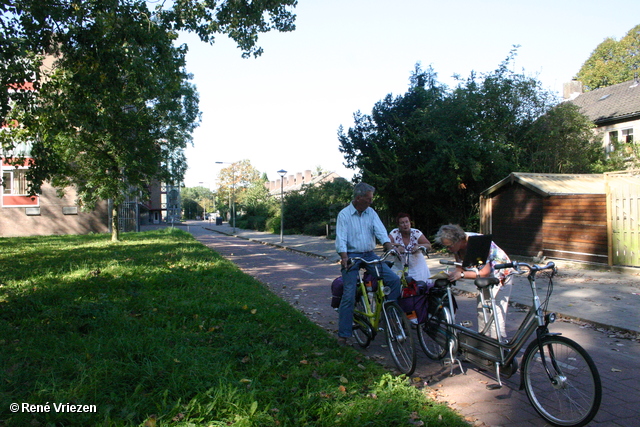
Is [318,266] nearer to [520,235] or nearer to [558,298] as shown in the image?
[520,235]

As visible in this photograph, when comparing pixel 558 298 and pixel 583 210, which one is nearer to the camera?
pixel 558 298

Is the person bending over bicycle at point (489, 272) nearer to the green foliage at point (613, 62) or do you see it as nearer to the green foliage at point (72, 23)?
the green foliage at point (72, 23)

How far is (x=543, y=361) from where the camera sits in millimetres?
3479

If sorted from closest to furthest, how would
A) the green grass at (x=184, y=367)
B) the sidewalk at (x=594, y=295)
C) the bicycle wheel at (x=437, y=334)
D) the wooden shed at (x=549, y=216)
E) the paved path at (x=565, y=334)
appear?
the green grass at (x=184, y=367) < the paved path at (x=565, y=334) < the bicycle wheel at (x=437, y=334) < the sidewalk at (x=594, y=295) < the wooden shed at (x=549, y=216)

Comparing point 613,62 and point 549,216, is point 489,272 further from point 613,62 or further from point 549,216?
point 613,62

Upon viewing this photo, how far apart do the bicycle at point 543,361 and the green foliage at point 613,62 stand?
44726 mm

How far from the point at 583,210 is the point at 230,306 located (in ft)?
Answer: 33.1

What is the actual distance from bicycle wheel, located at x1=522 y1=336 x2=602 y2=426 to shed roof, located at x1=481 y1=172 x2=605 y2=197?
36.1 feet

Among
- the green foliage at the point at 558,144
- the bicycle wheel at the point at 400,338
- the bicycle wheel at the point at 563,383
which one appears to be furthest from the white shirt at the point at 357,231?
the green foliage at the point at 558,144

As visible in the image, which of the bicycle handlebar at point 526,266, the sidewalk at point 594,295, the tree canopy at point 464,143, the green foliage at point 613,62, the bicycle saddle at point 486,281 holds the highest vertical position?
the green foliage at point 613,62

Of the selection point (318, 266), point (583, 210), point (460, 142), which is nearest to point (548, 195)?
point (583, 210)

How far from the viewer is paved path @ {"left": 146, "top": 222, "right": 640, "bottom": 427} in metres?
3.70

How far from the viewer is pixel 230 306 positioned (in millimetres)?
6859

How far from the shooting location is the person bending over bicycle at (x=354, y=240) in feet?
17.2
